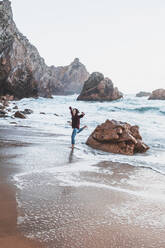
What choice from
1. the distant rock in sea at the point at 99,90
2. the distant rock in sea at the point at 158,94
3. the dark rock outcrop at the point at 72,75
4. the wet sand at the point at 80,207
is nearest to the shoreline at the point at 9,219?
the wet sand at the point at 80,207

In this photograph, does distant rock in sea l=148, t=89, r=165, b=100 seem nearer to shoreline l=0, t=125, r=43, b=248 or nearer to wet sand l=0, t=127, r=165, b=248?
wet sand l=0, t=127, r=165, b=248

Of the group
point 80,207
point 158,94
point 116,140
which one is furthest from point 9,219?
point 158,94

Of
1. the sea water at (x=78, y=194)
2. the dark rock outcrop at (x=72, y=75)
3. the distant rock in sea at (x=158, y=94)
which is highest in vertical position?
the dark rock outcrop at (x=72, y=75)

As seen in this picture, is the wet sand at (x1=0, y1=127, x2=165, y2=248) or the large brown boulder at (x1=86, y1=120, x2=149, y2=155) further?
the large brown boulder at (x1=86, y1=120, x2=149, y2=155)

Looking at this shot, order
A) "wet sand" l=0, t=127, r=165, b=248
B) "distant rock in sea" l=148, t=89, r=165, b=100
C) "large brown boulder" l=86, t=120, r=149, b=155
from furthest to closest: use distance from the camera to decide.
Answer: "distant rock in sea" l=148, t=89, r=165, b=100 < "large brown boulder" l=86, t=120, r=149, b=155 < "wet sand" l=0, t=127, r=165, b=248

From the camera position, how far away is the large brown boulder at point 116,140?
7.69m

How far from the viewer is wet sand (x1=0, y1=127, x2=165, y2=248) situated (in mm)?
2186

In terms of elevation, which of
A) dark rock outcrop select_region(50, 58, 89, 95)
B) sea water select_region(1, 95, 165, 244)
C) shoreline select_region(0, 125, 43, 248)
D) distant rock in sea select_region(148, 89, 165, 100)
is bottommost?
sea water select_region(1, 95, 165, 244)

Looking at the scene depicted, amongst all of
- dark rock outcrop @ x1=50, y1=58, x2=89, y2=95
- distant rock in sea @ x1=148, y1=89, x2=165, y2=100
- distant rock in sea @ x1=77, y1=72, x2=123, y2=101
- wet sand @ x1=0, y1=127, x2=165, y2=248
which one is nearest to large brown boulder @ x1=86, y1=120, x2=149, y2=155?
wet sand @ x1=0, y1=127, x2=165, y2=248

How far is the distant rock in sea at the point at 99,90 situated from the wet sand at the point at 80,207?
4343cm

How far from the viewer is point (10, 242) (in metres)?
2.03

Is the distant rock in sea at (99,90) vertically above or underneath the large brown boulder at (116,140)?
above

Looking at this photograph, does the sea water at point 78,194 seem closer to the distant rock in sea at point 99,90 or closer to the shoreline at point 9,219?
the shoreline at point 9,219

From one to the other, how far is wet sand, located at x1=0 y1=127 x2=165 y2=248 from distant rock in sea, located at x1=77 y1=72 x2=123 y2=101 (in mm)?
43428
